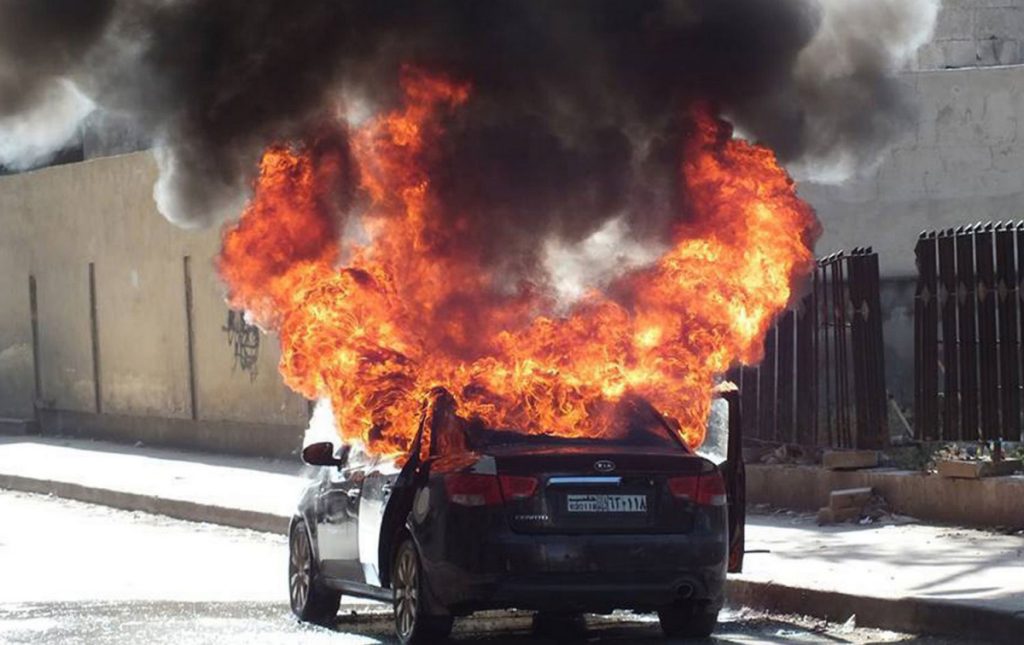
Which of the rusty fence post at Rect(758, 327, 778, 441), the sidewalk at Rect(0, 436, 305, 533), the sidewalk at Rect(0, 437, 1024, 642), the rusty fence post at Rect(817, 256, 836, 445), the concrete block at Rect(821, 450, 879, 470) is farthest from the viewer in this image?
the sidewalk at Rect(0, 436, 305, 533)

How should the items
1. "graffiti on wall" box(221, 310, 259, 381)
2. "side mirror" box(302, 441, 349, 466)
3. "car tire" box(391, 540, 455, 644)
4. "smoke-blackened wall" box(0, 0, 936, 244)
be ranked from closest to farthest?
"car tire" box(391, 540, 455, 644) → "side mirror" box(302, 441, 349, 466) → "smoke-blackened wall" box(0, 0, 936, 244) → "graffiti on wall" box(221, 310, 259, 381)

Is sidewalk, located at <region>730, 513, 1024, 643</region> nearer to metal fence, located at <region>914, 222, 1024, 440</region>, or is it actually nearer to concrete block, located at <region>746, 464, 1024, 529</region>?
concrete block, located at <region>746, 464, 1024, 529</region>

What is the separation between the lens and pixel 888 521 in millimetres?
14484

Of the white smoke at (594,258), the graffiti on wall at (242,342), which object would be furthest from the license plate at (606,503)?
the graffiti on wall at (242,342)

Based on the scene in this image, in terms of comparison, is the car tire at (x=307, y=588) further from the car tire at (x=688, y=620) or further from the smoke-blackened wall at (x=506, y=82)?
the smoke-blackened wall at (x=506, y=82)

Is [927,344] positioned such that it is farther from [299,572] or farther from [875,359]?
[299,572]

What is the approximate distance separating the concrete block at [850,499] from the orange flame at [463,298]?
211 centimetres

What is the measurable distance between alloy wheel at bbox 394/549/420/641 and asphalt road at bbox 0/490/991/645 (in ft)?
1.53

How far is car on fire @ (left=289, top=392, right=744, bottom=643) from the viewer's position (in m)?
9.84

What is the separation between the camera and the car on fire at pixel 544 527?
9844mm

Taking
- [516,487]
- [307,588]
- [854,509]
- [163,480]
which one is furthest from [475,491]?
[163,480]

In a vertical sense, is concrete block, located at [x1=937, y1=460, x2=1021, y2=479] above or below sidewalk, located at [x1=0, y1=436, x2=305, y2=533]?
above

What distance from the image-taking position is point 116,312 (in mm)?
29094

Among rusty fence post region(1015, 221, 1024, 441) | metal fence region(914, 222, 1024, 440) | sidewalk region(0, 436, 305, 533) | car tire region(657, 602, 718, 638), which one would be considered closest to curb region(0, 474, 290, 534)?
sidewalk region(0, 436, 305, 533)
